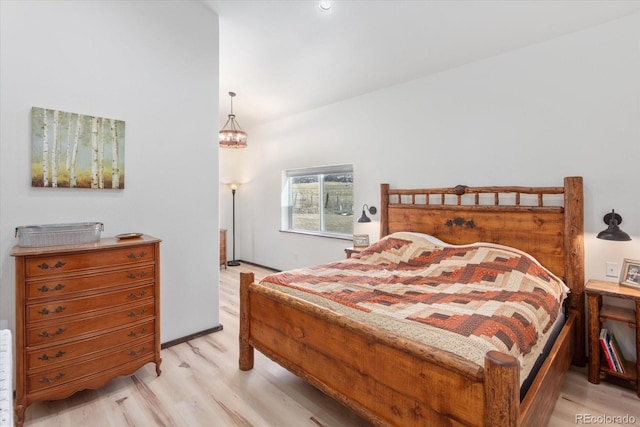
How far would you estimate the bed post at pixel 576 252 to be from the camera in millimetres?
2381

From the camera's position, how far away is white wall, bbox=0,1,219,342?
2012mm

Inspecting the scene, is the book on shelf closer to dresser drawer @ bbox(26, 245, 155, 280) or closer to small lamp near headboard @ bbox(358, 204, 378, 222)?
small lamp near headboard @ bbox(358, 204, 378, 222)

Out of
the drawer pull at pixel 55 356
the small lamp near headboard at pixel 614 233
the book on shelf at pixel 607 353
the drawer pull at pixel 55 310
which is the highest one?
the small lamp near headboard at pixel 614 233

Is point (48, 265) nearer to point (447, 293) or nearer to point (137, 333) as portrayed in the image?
point (137, 333)

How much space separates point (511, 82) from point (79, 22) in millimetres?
3452

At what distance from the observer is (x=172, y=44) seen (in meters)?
2.70

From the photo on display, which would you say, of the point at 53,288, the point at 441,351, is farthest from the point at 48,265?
the point at 441,351

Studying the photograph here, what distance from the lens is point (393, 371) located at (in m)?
1.43

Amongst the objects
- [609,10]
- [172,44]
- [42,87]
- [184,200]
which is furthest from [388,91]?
[42,87]

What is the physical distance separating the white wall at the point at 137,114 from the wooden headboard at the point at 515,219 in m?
2.12

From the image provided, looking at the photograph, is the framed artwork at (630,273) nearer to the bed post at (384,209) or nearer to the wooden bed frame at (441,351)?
the wooden bed frame at (441,351)

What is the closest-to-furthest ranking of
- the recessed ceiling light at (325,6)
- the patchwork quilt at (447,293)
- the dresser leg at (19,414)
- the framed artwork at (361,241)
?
the patchwork quilt at (447,293)
the dresser leg at (19,414)
the recessed ceiling light at (325,6)
the framed artwork at (361,241)

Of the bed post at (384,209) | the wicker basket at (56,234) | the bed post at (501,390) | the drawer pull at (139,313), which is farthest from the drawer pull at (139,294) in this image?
the bed post at (384,209)

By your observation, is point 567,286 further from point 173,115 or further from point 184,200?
point 173,115
